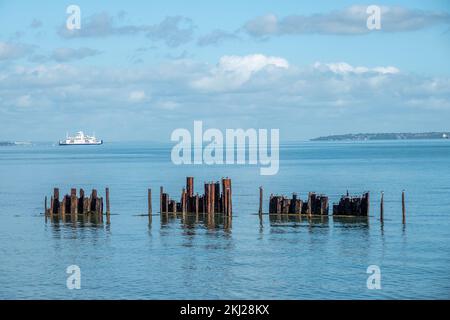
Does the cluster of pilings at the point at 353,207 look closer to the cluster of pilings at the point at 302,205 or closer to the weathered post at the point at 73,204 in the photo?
the cluster of pilings at the point at 302,205

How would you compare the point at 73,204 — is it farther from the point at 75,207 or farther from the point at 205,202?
the point at 205,202

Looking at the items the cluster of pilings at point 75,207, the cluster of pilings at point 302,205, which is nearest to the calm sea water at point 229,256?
the cluster of pilings at point 75,207

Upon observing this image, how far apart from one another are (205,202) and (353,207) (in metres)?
11.1

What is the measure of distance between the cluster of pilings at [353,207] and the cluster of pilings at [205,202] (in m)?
8.09

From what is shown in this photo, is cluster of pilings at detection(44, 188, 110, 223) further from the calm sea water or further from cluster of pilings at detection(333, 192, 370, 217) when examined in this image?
cluster of pilings at detection(333, 192, 370, 217)

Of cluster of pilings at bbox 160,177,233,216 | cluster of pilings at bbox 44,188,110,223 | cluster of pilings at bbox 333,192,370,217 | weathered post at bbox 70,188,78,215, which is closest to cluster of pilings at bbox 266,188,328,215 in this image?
cluster of pilings at bbox 333,192,370,217

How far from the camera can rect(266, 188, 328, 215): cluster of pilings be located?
54750 mm

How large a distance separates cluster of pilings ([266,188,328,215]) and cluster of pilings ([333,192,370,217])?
1.14 m

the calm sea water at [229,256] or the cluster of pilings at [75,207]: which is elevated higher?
the cluster of pilings at [75,207]

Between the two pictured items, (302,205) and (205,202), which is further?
(205,202)

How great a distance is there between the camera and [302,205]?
183ft

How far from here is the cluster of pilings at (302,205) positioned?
54750mm

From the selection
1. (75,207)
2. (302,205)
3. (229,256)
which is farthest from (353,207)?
(75,207)

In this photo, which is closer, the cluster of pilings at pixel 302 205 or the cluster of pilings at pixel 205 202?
the cluster of pilings at pixel 302 205
